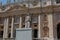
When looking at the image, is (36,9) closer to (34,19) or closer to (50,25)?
(34,19)

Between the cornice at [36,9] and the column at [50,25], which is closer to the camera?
the column at [50,25]

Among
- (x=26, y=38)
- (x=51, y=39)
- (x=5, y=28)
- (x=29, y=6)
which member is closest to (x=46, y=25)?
(x=51, y=39)

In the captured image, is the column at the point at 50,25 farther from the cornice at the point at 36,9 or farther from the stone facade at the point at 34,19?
the cornice at the point at 36,9

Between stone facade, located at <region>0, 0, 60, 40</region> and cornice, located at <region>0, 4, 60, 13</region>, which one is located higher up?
cornice, located at <region>0, 4, 60, 13</region>

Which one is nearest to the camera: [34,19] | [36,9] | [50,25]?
[50,25]

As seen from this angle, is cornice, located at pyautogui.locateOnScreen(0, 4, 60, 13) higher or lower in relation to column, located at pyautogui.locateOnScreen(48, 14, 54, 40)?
higher

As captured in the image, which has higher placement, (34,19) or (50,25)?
(34,19)

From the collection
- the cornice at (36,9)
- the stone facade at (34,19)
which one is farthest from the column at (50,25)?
the cornice at (36,9)

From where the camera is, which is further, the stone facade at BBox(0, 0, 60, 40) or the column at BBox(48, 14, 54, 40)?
the stone facade at BBox(0, 0, 60, 40)

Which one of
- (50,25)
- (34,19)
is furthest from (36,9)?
(50,25)

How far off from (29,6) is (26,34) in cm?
1673

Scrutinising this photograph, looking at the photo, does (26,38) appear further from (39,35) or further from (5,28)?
(5,28)

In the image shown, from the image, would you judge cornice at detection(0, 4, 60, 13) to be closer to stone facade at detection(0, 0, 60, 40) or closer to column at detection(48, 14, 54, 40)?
stone facade at detection(0, 0, 60, 40)

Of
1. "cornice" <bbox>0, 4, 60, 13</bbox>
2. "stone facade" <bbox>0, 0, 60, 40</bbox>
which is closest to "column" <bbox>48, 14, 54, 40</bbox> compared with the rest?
"stone facade" <bbox>0, 0, 60, 40</bbox>
